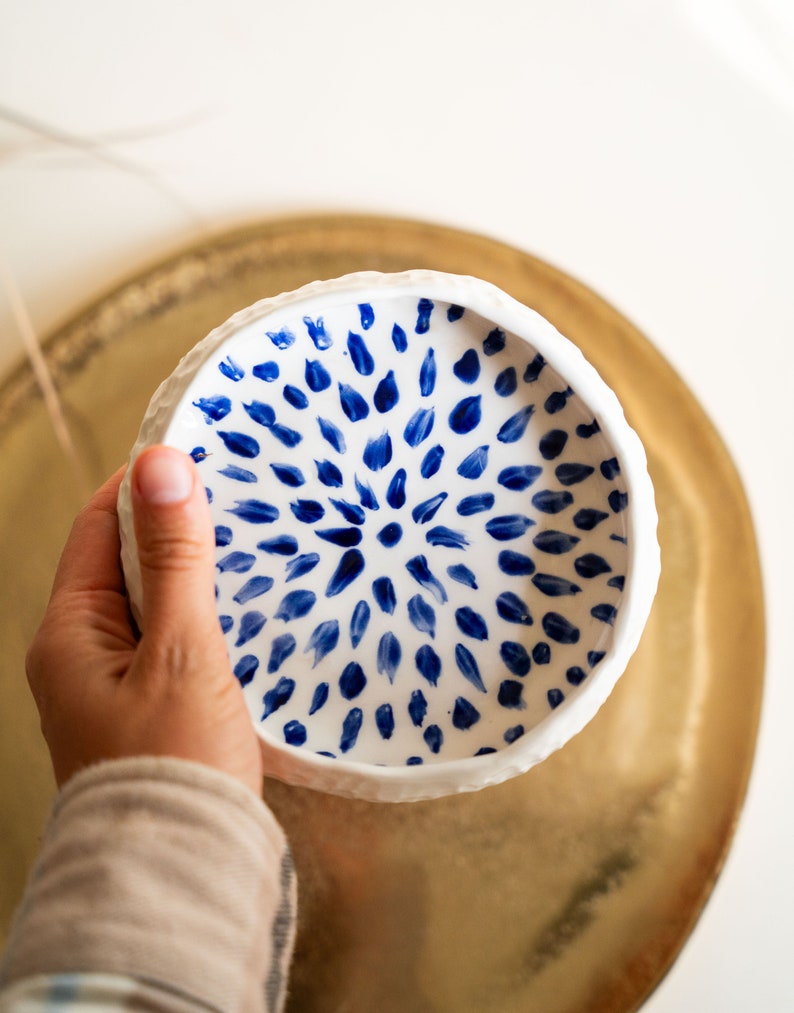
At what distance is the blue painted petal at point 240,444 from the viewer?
30 cm

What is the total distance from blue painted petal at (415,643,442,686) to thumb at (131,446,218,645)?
84 mm

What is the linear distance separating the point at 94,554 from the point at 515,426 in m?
0.17

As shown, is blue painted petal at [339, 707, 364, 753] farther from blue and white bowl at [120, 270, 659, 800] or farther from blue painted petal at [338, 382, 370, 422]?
blue painted petal at [338, 382, 370, 422]

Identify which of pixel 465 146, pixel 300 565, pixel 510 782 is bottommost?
pixel 510 782

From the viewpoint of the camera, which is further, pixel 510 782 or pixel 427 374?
pixel 510 782

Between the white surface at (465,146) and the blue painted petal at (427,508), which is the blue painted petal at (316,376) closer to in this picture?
the blue painted petal at (427,508)

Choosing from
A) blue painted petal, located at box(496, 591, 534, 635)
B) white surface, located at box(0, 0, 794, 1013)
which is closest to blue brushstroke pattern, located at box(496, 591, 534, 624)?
blue painted petal, located at box(496, 591, 534, 635)

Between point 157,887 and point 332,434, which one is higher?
point 332,434

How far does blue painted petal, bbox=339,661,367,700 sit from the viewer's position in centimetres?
31

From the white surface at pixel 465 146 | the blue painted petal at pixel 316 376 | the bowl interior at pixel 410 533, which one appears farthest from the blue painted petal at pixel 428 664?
the white surface at pixel 465 146

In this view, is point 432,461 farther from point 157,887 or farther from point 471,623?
point 157,887

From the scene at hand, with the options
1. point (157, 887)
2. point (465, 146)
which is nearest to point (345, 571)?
point (157, 887)

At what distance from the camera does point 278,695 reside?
308 millimetres

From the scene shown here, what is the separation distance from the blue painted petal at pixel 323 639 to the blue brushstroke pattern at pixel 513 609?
0.06 m
